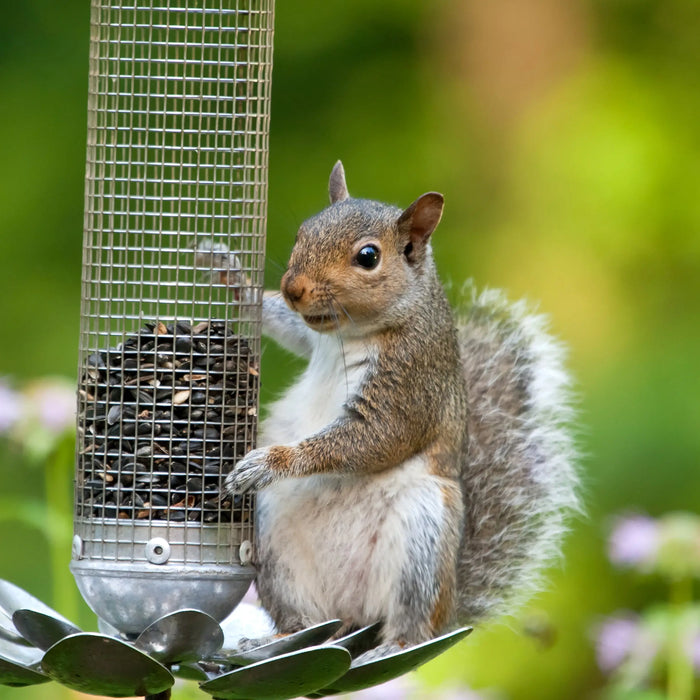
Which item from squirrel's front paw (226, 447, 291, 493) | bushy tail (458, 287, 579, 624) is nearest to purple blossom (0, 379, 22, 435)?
squirrel's front paw (226, 447, 291, 493)

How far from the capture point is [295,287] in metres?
2.19

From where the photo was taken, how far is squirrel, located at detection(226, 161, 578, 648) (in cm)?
228

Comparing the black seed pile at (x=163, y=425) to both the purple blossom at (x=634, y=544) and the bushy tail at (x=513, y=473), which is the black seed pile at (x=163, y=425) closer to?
the bushy tail at (x=513, y=473)

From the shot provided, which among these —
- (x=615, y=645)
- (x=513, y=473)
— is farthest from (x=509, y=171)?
(x=615, y=645)

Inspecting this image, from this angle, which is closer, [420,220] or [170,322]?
[170,322]

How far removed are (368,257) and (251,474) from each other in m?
0.44

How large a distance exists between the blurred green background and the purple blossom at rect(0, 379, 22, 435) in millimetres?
1268

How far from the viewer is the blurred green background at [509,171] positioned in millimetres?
4027

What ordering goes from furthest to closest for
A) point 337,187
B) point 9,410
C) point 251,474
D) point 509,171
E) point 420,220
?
point 509,171 < point 9,410 < point 337,187 < point 420,220 < point 251,474

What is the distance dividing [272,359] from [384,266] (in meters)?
1.77

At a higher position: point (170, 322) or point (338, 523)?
point (170, 322)

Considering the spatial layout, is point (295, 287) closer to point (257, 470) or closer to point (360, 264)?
point (360, 264)

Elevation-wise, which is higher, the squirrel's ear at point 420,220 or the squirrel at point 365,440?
the squirrel's ear at point 420,220

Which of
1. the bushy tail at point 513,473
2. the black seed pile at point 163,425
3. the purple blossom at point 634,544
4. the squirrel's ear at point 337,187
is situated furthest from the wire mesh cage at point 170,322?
the purple blossom at point 634,544
